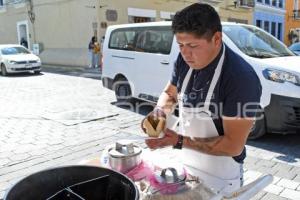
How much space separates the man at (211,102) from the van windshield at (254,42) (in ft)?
13.3

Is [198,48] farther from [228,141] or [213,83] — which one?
[228,141]

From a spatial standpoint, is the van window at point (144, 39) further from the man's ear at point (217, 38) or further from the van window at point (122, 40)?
the man's ear at point (217, 38)

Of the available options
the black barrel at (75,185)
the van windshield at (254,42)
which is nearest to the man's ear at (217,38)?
the black barrel at (75,185)

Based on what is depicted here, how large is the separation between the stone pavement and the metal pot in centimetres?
155

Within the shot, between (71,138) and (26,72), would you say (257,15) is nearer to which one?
(26,72)

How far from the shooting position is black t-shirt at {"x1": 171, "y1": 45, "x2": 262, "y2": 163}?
1719 millimetres

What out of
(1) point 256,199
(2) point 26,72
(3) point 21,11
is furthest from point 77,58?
(1) point 256,199

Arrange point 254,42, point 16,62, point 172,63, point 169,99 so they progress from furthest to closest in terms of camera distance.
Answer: point 16,62, point 172,63, point 254,42, point 169,99

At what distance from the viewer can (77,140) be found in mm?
5684

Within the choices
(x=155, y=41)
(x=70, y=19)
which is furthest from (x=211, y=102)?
(x=70, y=19)

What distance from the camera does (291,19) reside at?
37.0 meters

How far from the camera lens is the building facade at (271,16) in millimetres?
32287

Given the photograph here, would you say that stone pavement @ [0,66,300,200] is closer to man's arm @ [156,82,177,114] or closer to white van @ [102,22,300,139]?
white van @ [102,22,300,139]

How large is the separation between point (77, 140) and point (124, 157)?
13.3ft
